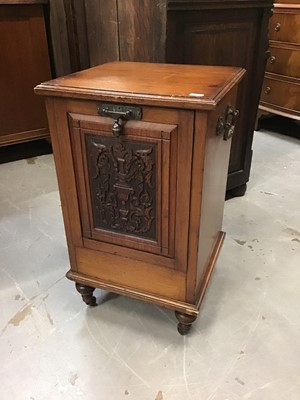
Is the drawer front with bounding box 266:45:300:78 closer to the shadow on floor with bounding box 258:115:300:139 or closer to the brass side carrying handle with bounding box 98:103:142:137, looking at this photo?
the shadow on floor with bounding box 258:115:300:139

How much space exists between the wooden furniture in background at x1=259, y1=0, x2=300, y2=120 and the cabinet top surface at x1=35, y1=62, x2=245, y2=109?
1.56 m

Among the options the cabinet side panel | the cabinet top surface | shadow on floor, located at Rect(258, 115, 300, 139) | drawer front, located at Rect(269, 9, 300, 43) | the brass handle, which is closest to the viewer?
the cabinet top surface

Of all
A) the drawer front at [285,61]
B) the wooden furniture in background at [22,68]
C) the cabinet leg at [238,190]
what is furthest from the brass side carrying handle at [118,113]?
the drawer front at [285,61]

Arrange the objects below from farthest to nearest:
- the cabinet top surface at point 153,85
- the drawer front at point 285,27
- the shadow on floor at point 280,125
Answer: the shadow on floor at point 280,125 < the drawer front at point 285,27 < the cabinet top surface at point 153,85

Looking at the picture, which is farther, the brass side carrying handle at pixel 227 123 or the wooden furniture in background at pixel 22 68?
the wooden furniture in background at pixel 22 68

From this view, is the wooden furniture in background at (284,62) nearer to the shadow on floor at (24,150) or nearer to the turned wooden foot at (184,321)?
the shadow on floor at (24,150)

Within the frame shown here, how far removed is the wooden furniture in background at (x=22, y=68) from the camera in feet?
6.77

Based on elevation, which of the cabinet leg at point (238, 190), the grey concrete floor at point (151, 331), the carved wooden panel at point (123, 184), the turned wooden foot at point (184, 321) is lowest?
the grey concrete floor at point (151, 331)

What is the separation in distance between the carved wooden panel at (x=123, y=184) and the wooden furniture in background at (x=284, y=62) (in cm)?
190

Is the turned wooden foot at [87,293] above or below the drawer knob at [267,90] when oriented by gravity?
below

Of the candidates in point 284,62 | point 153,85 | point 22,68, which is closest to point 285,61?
point 284,62

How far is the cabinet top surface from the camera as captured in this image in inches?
32.9

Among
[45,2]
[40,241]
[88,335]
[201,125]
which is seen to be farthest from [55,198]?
[201,125]

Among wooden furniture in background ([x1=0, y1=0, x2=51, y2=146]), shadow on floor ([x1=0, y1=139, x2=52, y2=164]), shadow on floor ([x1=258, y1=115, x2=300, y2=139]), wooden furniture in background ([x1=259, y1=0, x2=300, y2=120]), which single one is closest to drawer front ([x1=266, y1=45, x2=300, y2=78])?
wooden furniture in background ([x1=259, y1=0, x2=300, y2=120])
